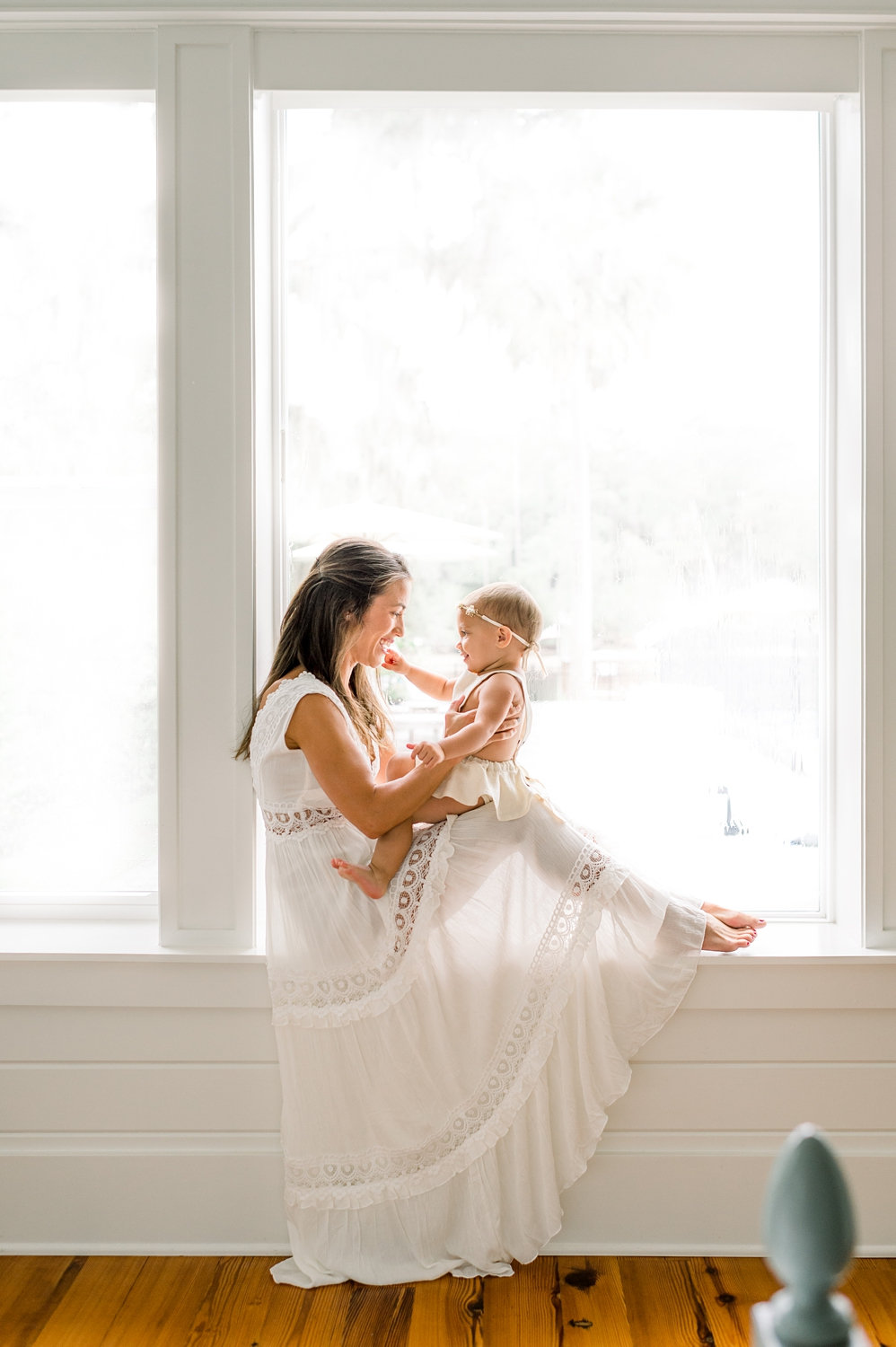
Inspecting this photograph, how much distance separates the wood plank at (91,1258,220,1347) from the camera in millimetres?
1866

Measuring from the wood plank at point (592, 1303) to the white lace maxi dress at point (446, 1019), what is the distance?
0.35 ft

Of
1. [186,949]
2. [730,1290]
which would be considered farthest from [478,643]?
[730,1290]

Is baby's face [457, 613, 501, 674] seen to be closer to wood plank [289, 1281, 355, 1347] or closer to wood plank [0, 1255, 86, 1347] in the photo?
wood plank [289, 1281, 355, 1347]

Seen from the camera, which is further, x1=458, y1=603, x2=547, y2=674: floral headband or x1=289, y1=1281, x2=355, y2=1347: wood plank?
x1=458, y1=603, x2=547, y2=674: floral headband

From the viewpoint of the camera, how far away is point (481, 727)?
2.07 metres

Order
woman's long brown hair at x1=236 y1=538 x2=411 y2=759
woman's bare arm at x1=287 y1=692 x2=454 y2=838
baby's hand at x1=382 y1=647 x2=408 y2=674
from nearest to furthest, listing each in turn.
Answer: woman's bare arm at x1=287 y1=692 x2=454 y2=838
woman's long brown hair at x1=236 y1=538 x2=411 y2=759
baby's hand at x1=382 y1=647 x2=408 y2=674

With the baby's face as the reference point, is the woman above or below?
below

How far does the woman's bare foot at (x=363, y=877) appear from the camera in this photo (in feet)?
Result: 6.71

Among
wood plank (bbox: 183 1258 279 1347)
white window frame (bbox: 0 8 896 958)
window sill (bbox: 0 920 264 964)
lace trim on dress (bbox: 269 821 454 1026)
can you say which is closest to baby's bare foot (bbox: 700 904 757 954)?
white window frame (bbox: 0 8 896 958)

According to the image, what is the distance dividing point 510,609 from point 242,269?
37.5 inches

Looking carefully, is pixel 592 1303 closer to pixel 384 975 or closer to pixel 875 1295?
pixel 875 1295

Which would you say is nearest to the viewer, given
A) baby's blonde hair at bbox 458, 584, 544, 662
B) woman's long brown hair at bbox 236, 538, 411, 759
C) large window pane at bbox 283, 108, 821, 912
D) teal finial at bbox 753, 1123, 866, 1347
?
teal finial at bbox 753, 1123, 866, 1347

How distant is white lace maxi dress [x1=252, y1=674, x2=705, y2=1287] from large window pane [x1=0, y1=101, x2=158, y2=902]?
0.58 meters

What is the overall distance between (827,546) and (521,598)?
2.58 ft
